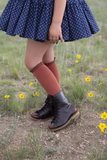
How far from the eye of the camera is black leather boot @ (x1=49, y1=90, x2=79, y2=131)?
1522 millimetres

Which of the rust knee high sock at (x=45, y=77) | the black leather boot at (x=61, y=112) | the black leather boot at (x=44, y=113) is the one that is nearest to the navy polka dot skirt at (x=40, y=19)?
the rust knee high sock at (x=45, y=77)

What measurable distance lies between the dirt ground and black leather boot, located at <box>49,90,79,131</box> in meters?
0.06

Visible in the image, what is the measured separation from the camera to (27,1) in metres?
1.37

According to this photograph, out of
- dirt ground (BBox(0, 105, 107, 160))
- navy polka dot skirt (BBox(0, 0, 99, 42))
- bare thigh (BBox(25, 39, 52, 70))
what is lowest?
dirt ground (BBox(0, 105, 107, 160))

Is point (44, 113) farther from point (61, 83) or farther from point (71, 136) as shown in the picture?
point (61, 83)

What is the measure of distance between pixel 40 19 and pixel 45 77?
17.4 inches

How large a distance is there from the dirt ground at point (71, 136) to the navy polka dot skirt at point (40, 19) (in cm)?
71

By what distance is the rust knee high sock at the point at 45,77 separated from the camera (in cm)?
148

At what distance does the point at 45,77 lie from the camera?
1496mm

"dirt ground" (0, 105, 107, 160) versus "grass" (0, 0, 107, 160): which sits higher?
"dirt ground" (0, 105, 107, 160)

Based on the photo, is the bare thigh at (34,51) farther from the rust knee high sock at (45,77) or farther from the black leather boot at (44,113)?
the black leather boot at (44,113)

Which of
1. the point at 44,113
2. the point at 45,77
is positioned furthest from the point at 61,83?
the point at 45,77

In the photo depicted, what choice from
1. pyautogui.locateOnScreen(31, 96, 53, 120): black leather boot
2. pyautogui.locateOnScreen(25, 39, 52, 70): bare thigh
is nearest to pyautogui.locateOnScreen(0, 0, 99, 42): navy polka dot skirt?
pyautogui.locateOnScreen(25, 39, 52, 70): bare thigh

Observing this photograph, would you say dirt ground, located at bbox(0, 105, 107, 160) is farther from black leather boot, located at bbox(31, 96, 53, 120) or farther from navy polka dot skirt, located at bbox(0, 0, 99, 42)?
navy polka dot skirt, located at bbox(0, 0, 99, 42)
